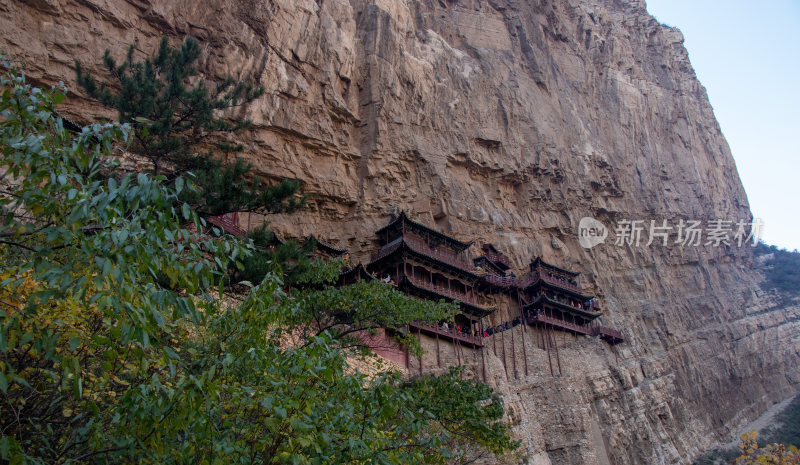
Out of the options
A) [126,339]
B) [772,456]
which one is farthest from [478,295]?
[126,339]

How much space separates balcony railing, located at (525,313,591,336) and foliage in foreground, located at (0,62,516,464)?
80.2ft

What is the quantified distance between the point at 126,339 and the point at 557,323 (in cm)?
2975

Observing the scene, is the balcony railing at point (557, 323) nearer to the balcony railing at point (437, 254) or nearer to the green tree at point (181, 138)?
the balcony railing at point (437, 254)

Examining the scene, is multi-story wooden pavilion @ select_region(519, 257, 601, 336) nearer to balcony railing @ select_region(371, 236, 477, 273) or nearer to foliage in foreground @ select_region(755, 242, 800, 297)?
balcony railing @ select_region(371, 236, 477, 273)

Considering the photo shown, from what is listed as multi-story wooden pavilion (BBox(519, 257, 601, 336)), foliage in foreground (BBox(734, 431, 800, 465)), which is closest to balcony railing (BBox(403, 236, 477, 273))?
multi-story wooden pavilion (BBox(519, 257, 601, 336))

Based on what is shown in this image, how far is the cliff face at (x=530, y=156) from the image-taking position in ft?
77.8

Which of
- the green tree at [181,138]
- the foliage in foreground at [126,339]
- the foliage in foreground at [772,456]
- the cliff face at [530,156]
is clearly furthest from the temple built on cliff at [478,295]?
the foliage in foreground at [126,339]

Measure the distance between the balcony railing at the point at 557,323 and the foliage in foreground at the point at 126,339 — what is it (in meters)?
24.4

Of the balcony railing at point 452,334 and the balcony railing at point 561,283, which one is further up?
the balcony railing at point 561,283

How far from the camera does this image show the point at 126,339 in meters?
3.55

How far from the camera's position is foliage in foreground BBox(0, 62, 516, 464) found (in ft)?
12.6

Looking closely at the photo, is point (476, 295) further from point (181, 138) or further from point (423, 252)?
point (181, 138)

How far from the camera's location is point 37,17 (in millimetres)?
20375

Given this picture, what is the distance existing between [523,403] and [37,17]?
24.6 metres
